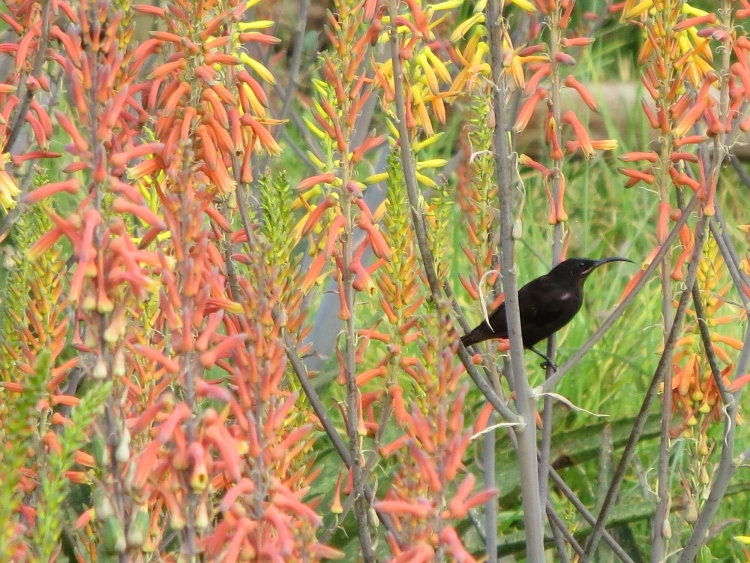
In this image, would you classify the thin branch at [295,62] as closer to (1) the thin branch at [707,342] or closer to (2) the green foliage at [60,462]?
(1) the thin branch at [707,342]

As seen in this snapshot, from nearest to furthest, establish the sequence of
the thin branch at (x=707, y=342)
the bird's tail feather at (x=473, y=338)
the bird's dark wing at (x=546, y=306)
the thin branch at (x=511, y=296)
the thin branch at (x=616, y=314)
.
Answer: the thin branch at (x=511, y=296), the thin branch at (x=616, y=314), the thin branch at (x=707, y=342), the bird's tail feather at (x=473, y=338), the bird's dark wing at (x=546, y=306)

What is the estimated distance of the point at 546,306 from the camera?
3.55 m

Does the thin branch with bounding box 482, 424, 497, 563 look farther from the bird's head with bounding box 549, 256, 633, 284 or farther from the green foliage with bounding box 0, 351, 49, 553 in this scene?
the green foliage with bounding box 0, 351, 49, 553

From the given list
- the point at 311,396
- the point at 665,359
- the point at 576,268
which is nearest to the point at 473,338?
the point at 576,268

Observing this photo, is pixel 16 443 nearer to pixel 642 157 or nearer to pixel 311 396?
pixel 311 396

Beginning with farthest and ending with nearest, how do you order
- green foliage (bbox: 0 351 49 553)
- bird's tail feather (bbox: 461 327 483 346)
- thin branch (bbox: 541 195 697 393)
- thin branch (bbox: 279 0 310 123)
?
thin branch (bbox: 279 0 310 123)
bird's tail feather (bbox: 461 327 483 346)
thin branch (bbox: 541 195 697 393)
green foliage (bbox: 0 351 49 553)

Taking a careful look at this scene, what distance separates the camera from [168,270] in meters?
1.41

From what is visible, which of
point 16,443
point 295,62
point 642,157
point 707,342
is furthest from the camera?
point 295,62

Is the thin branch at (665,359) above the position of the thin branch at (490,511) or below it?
above

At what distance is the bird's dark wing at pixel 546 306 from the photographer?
3523mm

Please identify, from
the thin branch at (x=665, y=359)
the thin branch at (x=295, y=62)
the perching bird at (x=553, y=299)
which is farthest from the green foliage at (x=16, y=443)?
the thin branch at (x=295, y=62)

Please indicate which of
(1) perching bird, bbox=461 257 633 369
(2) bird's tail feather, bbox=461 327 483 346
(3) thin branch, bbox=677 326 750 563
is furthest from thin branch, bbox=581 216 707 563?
(1) perching bird, bbox=461 257 633 369

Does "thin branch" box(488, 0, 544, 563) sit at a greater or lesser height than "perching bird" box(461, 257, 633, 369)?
greater

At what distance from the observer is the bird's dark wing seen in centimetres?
352
